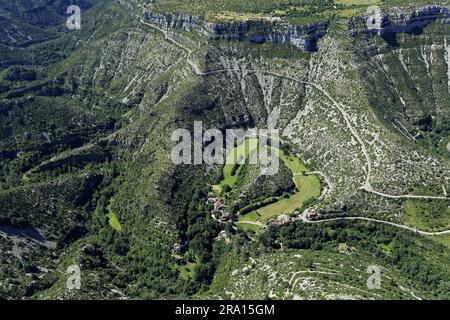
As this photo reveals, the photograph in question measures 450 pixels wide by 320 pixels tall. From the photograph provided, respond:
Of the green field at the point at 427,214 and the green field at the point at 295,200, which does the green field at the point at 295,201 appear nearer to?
the green field at the point at 295,200

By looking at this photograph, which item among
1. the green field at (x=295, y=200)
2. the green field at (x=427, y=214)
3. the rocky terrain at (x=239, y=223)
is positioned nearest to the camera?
the rocky terrain at (x=239, y=223)

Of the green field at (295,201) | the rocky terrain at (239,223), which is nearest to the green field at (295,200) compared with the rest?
the green field at (295,201)

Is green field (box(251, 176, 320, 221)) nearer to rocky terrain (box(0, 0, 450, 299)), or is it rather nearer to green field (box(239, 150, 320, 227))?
green field (box(239, 150, 320, 227))

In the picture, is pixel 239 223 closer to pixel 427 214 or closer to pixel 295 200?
pixel 295 200

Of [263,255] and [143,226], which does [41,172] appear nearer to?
[143,226]

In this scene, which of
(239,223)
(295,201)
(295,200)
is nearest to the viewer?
(239,223)

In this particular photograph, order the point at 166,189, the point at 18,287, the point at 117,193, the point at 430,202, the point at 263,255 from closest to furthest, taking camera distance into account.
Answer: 1. the point at 18,287
2. the point at 263,255
3. the point at 430,202
4. the point at 166,189
5. the point at 117,193

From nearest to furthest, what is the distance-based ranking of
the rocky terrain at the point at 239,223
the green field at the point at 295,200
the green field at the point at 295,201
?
the rocky terrain at the point at 239,223
the green field at the point at 295,200
the green field at the point at 295,201

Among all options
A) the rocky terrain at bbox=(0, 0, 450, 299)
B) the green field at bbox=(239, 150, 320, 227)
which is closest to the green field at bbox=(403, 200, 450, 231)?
the rocky terrain at bbox=(0, 0, 450, 299)

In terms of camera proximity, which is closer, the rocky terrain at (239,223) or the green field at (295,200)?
the rocky terrain at (239,223)

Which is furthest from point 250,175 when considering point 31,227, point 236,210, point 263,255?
point 31,227

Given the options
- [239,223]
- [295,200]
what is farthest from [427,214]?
[239,223]
